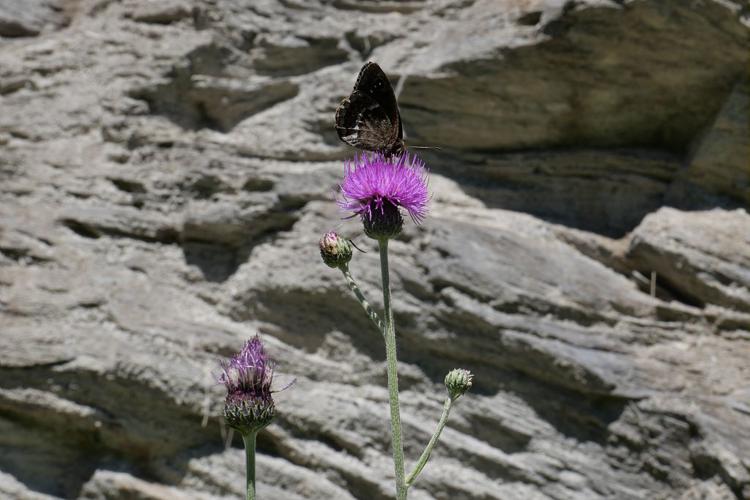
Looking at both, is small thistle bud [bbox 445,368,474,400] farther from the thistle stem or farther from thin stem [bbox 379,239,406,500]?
the thistle stem

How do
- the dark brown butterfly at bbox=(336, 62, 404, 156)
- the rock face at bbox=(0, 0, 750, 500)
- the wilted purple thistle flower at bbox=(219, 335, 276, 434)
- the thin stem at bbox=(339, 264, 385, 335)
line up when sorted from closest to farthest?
the thin stem at bbox=(339, 264, 385, 335), the wilted purple thistle flower at bbox=(219, 335, 276, 434), the dark brown butterfly at bbox=(336, 62, 404, 156), the rock face at bbox=(0, 0, 750, 500)

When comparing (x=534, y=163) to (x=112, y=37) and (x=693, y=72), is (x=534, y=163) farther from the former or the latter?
(x=112, y=37)

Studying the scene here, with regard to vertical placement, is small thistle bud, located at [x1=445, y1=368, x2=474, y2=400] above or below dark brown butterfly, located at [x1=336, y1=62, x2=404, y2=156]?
below

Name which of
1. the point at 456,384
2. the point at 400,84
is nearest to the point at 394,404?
the point at 456,384

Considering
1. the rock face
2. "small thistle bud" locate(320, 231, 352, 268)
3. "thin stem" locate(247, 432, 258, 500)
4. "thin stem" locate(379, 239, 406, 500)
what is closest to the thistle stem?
"thin stem" locate(247, 432, 258, 500)

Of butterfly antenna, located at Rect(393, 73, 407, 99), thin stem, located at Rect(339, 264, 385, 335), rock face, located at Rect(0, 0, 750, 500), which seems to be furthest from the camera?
butterfly antenna, located at Rect(393, 73, 407, 99)

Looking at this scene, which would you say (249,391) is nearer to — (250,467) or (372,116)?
(250,467)
